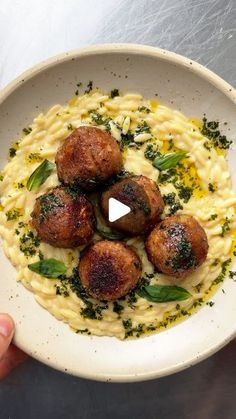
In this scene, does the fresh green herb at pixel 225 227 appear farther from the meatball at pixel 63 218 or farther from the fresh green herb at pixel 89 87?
the fresh green herb at pixel 89 87

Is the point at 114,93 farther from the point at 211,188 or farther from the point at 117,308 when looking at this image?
the point at 117,308

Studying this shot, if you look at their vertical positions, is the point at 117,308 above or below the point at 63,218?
below

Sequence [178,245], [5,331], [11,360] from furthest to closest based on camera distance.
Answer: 1. [11,360]
2. [5,331]
3. [178,245]

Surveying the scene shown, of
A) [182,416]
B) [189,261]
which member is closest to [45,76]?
[189,261]

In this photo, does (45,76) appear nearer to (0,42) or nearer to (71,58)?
(71,58)

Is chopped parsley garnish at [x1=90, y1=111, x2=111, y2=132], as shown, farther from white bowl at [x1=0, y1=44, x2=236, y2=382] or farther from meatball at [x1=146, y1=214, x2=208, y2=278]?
meatball at [x1=146, y1=214, x2=208, y2=278]

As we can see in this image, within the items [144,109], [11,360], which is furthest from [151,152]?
[11,360]
